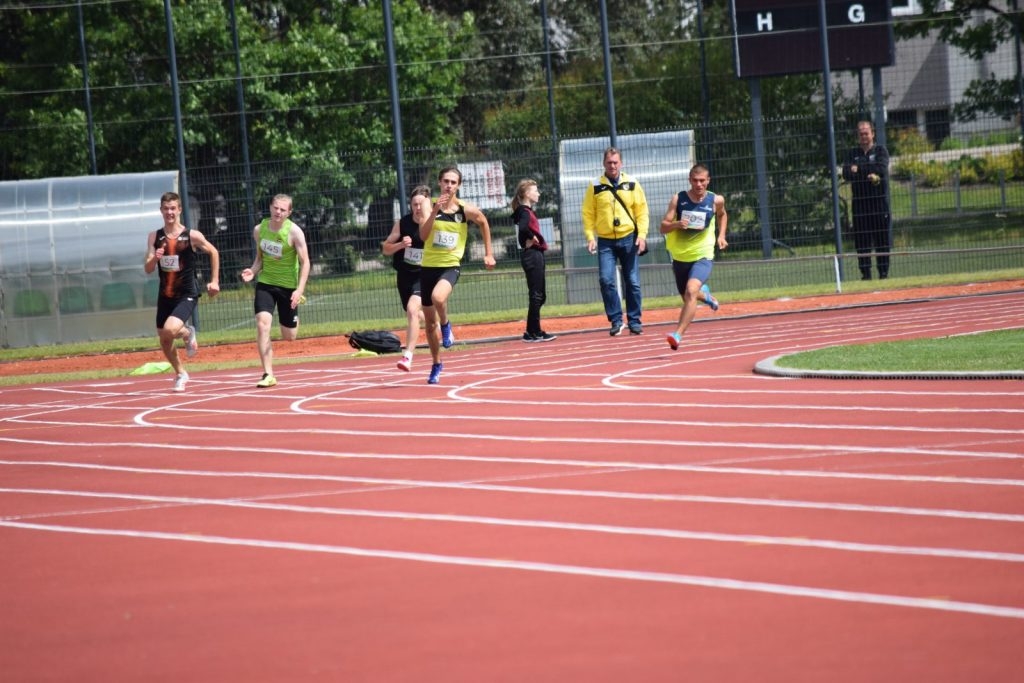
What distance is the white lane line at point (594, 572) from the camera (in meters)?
5.77

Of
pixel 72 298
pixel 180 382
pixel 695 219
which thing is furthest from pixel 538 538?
pixel 72 298

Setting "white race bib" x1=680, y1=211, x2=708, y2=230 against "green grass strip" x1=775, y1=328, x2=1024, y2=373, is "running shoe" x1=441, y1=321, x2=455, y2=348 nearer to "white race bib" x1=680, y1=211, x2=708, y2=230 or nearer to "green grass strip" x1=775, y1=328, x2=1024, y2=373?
"white race bib" x1=680, y1=211, x2=708, y2=230

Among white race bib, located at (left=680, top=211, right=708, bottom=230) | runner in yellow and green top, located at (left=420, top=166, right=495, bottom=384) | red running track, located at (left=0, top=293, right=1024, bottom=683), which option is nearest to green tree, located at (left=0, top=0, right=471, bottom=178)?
white race bib, located at (left=680, top=211, right=708, bottom=230)

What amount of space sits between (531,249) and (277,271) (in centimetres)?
493

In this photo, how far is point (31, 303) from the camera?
25.3 meters

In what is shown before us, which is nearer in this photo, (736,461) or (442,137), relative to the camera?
(736,461)

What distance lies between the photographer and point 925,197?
2692cm

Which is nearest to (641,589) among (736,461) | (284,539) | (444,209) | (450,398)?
(284,539)

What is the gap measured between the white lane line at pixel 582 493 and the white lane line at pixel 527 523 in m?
0.54

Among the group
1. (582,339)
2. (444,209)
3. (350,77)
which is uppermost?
(350,77)

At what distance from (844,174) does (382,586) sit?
1968cm

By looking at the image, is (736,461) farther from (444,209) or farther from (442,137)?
(442,137)

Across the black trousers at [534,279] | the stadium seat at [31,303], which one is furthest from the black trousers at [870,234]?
the stadium seat at [31,303]

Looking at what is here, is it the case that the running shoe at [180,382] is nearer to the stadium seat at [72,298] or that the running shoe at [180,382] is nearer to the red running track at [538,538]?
the red running track at [538,538]
